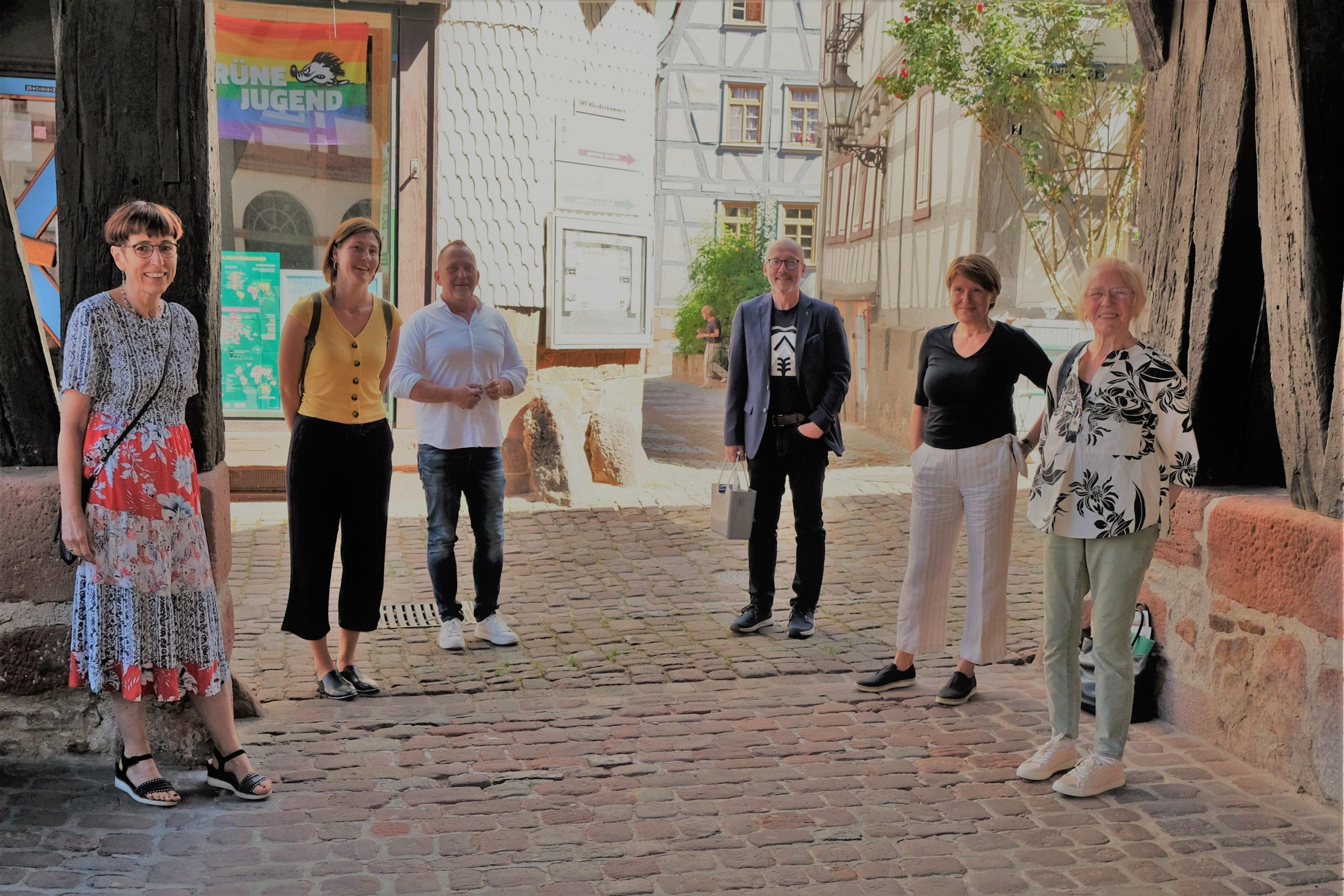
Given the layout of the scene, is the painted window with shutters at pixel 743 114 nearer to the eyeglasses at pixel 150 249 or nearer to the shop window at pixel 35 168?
the shop window at pixel 35 168

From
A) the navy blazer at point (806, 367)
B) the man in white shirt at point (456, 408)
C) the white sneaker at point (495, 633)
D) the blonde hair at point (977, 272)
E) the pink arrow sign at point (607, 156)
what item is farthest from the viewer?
the pink arrow sign at point (607, 156)

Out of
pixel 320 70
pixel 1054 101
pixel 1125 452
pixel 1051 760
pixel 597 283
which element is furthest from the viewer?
pixel 1054 101

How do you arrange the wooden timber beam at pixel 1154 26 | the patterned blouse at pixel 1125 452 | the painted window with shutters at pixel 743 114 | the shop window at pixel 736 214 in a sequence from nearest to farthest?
the patterned blouse at pixel 1125 452 → the wooden timber beam at pixel 1154 26 → the shop window at pixel 736 214 → the painted window with shutters at pixel 743 114

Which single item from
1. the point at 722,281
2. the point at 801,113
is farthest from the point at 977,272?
the point at 801,113

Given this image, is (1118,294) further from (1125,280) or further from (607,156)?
(607,156)

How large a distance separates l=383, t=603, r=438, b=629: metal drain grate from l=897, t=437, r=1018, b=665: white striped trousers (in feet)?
8.03

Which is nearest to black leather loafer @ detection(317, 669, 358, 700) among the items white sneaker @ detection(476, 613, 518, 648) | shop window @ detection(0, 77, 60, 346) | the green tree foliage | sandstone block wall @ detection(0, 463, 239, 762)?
sandstone block wall @ detection(0, 463, 239, 762)

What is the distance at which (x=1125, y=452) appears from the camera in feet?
13.6

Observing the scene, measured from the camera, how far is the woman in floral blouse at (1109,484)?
415cm

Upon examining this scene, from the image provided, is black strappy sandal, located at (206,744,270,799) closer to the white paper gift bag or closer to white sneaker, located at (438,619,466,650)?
white sneaker, located at (438,619,466,650)

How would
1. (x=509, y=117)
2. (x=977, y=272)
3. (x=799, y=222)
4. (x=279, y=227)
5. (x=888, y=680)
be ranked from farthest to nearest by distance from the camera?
(x=799, y=222), (x=509, y=117), (x=279, y=227), (x=888, y=680), (x=977, y=272)

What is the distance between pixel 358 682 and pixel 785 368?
245 centimetres

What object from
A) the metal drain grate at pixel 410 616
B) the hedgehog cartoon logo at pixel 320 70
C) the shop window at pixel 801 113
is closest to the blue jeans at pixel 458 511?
the metal drain grate at pixel 410 616

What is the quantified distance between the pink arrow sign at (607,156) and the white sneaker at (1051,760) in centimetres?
760
